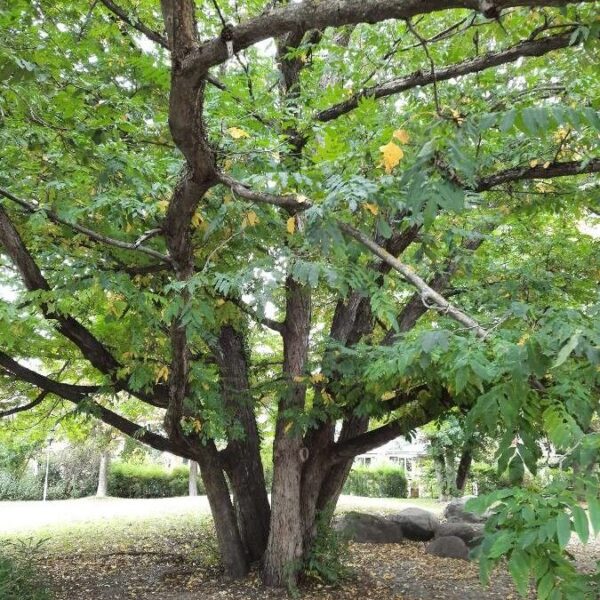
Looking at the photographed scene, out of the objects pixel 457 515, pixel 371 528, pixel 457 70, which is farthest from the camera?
pixel 457 515

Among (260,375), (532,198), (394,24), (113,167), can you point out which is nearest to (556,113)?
(113,167)

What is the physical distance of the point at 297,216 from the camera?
3660mm

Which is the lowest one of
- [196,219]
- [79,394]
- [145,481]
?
[145,481]

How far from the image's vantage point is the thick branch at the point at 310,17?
2.31 metres

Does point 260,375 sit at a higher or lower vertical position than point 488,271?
lower

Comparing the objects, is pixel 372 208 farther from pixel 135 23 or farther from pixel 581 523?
pixel 135 23

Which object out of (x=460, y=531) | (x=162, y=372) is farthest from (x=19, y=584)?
(x=460, y=531)

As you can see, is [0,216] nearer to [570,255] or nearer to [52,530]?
[570,255]

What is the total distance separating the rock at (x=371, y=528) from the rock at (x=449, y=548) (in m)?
1.10

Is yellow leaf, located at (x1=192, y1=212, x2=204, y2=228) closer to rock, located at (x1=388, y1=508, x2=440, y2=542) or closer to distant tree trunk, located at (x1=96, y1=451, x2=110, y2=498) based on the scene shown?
rock, located at (x1=388, y1=508, x2=440, y2=542)

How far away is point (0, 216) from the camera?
4.73 m

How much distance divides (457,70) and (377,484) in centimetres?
1978

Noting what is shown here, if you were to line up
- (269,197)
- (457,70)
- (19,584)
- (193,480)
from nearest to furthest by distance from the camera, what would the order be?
1. (269,197)
2. (457,70)
3. (19,584)
4. (193,480)

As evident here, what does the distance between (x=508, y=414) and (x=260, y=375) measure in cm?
691
